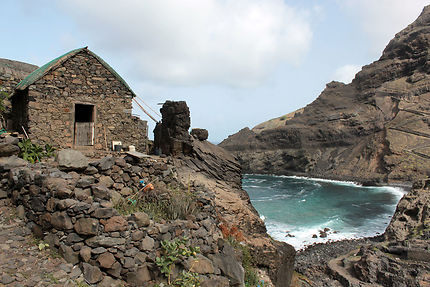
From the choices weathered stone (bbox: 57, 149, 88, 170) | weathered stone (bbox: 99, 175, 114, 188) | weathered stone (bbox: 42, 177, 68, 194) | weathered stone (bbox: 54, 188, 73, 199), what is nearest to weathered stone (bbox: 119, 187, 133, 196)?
weathered stone (bbox: 99, 175, 114, 188)

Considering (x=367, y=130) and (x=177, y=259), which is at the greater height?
(x=367, y=130)

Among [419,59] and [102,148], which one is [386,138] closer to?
[419,59]

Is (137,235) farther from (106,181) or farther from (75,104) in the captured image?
(75,104)

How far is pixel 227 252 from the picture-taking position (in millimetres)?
6816

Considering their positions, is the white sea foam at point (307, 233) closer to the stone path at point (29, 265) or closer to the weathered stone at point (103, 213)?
the weathered stone at point (103, 213)

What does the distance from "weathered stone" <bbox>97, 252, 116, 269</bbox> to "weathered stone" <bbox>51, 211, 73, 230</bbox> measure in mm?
844

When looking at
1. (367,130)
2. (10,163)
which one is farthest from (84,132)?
(367,130)

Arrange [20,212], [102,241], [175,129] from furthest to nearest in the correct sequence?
[175,129]
[20,212]
[102,241]

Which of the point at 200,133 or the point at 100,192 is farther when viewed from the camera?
the point at 200,133

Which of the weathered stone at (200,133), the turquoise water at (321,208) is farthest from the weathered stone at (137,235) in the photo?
the turquoise water at (321,208)

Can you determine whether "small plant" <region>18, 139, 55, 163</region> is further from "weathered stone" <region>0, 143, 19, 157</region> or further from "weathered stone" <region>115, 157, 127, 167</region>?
"weathered stone" <region>115, 157, 127, 167</region>

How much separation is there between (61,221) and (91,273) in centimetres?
118

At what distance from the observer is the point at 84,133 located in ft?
44.6

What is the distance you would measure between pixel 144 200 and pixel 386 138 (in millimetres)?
68858
